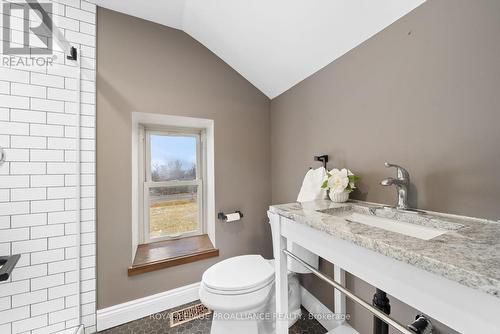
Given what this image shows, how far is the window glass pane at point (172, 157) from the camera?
1.82 meters

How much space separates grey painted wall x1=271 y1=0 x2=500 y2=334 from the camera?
2.23 feet

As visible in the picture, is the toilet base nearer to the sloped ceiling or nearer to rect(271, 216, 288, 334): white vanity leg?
rect(271, 216, 288, 334): white vanity leg

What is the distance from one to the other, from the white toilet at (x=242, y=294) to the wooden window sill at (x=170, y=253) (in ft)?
1.25

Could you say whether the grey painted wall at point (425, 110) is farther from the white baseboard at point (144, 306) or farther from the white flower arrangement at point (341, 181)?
the white baseboard at point (144, 306)

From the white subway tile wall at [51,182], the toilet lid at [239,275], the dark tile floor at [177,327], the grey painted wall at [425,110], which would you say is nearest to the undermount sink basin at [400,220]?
the grey painted wall at [425,110]

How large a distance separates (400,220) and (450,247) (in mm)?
418

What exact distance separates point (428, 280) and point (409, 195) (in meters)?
0.59

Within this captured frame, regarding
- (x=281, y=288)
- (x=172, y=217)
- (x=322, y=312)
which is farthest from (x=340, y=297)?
(x=172, y=217)

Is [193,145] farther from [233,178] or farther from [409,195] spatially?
[409,195]

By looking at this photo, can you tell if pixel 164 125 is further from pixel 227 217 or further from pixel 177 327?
pixel 177 327

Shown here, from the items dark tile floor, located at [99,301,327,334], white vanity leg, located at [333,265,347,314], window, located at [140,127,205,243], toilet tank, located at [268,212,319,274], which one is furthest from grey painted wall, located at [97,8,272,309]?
white vanity leg, located at [333,265,347,314]

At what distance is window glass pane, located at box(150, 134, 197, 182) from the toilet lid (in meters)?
0.96

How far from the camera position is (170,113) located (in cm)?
153

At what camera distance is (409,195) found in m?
0.89
